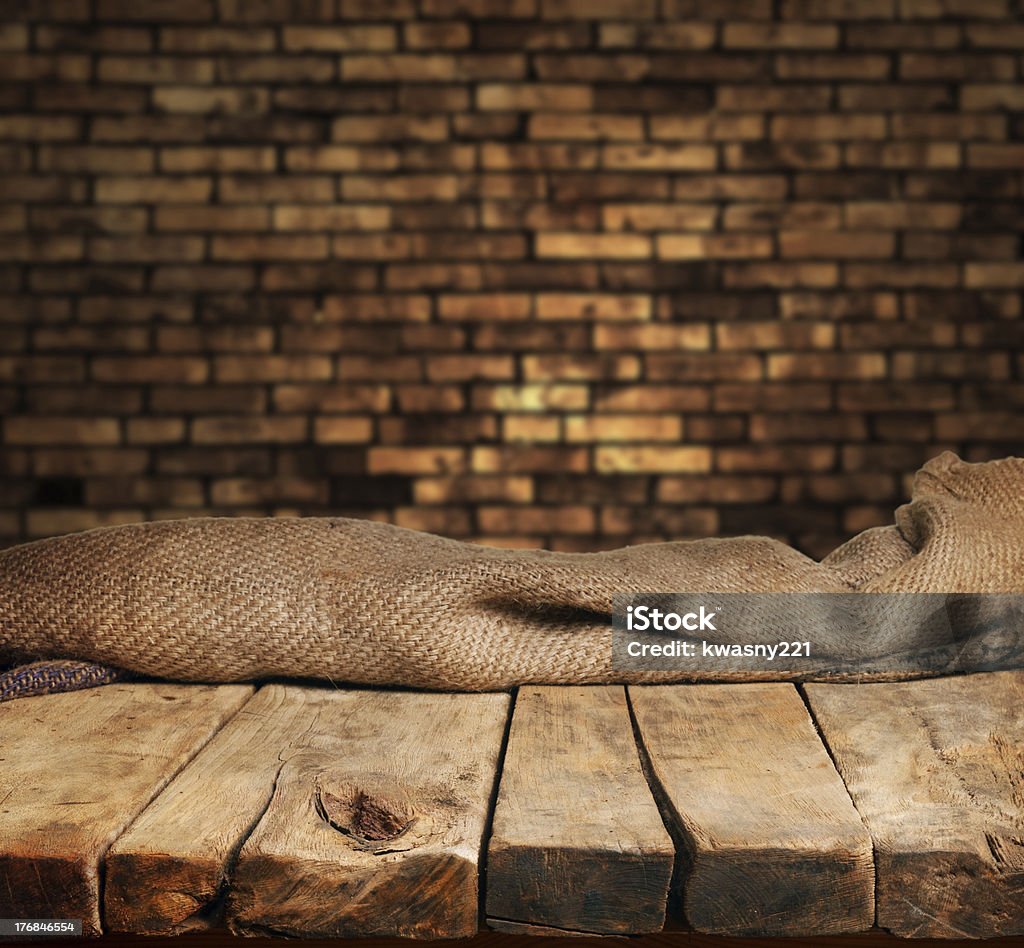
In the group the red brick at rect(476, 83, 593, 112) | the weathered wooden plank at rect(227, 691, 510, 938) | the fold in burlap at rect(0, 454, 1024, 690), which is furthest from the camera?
the red brick at rect(476, 83, 593, 112)

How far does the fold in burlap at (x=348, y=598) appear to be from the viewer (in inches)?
44.8

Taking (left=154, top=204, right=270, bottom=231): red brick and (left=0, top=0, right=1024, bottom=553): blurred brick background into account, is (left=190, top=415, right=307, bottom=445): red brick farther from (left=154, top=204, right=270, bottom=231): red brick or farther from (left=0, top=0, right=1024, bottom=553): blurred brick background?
(left=154, top=204, right=270, bottom=231): red brick

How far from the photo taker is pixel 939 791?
81 cm

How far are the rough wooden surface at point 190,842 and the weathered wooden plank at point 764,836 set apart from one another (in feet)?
0.99

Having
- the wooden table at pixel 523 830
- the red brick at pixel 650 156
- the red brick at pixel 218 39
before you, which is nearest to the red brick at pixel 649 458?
the red brick at pixel 650 156

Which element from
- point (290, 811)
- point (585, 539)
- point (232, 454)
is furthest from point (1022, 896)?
point (232, 454)

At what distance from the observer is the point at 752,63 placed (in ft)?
10.1

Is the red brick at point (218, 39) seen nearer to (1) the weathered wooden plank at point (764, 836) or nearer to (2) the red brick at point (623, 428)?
(2) the red brick at point (623, 428)

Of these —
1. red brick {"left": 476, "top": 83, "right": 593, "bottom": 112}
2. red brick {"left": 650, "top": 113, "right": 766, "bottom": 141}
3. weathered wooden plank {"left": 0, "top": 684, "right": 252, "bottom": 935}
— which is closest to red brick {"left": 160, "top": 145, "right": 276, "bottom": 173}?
red brick {"left": 476, "top": 83, "right": 593, "bottom": 112}

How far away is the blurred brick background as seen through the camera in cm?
308

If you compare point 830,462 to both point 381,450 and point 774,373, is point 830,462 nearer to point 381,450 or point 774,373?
point 774,373

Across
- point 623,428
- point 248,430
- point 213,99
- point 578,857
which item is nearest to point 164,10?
point 213,99

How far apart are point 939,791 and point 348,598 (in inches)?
24.1

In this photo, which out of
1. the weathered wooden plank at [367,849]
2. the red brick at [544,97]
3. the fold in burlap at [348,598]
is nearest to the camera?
the weathered wooden plank at [367,849]
